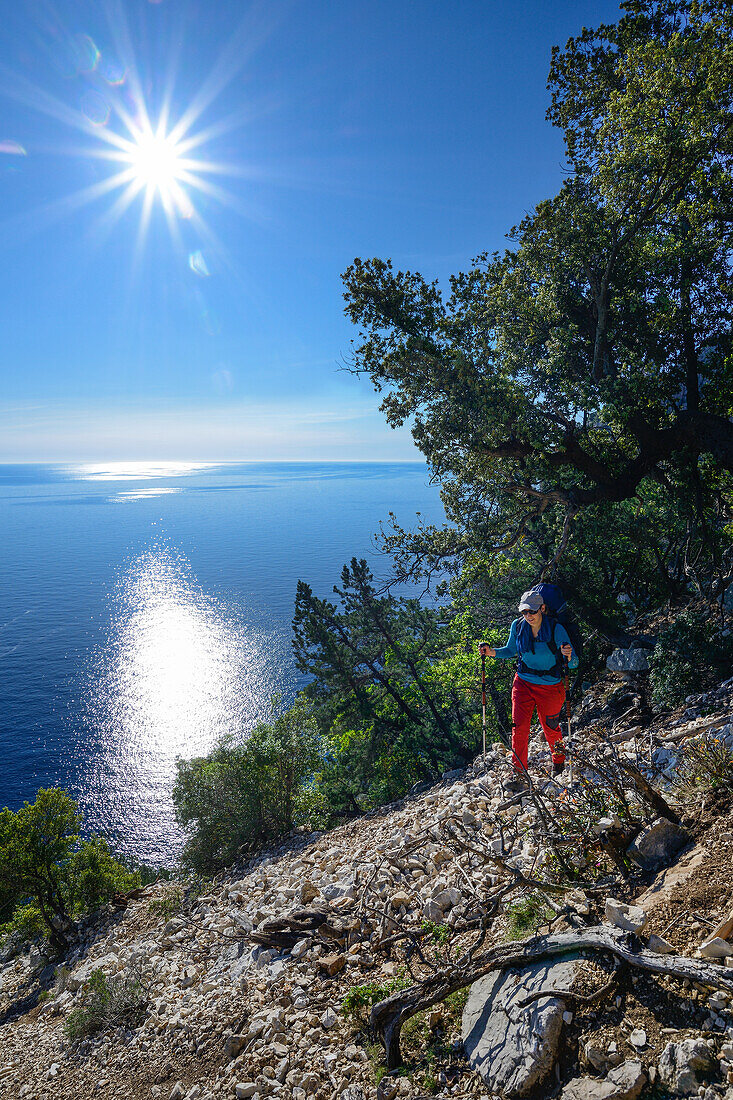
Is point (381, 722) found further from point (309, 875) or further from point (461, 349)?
point (461, 349)

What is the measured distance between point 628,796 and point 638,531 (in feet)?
49.6

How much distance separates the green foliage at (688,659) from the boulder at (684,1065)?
8470 millimetres

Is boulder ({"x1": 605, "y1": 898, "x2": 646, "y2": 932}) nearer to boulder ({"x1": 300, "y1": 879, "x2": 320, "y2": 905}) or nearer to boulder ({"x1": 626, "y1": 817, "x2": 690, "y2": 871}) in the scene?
boulder ({"x1": 626, "y1": 817, "x2": 690, "y2": 871})

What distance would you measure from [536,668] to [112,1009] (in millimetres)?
9526

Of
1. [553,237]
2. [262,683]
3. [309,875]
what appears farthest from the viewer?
[262,683]

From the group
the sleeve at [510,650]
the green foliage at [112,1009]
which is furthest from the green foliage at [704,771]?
the green foliage at [112,1009]

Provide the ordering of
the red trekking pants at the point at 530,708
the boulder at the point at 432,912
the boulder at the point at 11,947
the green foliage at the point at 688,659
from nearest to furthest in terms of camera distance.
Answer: the boulder at the point at 432,912
the red trekking pants at the point at 530,708
the green foliage at the point at 688,659
the boulder at the point at 11,947

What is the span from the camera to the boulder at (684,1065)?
8.55 ft

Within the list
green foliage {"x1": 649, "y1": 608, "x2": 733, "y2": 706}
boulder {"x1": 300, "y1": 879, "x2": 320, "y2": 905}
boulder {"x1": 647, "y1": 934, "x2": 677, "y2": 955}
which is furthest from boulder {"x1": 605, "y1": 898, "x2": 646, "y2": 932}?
green foliage {"x1": 649, "y1": 608, "x2": 733, "y2": 706}

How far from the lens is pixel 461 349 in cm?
1248

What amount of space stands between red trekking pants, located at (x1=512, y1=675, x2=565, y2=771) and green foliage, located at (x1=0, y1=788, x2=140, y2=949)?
23219mm

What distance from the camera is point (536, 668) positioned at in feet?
26.2

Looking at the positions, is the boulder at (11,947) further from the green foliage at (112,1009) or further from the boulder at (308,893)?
the boulder at (308,893)

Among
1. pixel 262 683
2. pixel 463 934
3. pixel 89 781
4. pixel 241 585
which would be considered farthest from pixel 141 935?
pixel 241 585
